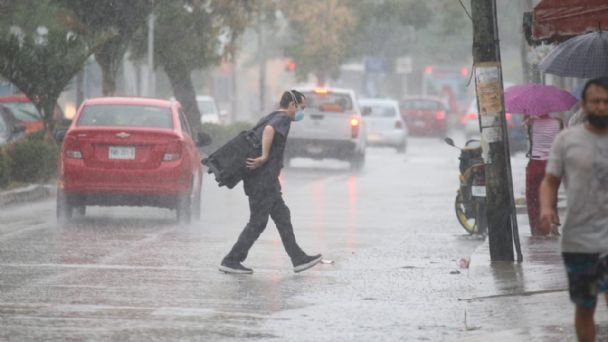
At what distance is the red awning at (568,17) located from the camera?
14.6m

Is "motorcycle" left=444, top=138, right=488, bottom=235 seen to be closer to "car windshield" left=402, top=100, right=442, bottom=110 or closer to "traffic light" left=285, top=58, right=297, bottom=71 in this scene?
"traffic light" left=285, top=58, right=297, bottom=71

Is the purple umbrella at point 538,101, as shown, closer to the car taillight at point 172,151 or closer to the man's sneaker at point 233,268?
the car taillight at point 172,151

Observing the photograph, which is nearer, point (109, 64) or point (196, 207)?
point (196, 207)

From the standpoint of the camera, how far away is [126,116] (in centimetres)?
2059

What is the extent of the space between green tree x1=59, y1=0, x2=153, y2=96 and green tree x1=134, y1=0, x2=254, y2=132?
3.58m

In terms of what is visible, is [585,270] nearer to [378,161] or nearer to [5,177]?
[5,177]

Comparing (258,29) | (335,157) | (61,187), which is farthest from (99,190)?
(258,29)

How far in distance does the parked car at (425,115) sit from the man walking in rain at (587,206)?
166 ft

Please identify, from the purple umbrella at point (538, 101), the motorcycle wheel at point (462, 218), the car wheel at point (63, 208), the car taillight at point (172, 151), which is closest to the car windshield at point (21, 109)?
the car wheel at point (63, 208)

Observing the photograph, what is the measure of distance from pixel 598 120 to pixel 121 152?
11.6 m

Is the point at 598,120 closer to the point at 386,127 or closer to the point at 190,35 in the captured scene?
the point at 190,35

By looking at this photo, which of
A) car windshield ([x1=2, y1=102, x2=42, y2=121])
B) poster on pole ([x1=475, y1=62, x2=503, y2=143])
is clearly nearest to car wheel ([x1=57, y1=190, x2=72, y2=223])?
poster on pole ([x1=475, y1=62, x2=503, y2=143])

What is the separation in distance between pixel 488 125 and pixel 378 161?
2728 cm

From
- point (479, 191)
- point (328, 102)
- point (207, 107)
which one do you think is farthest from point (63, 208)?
point (207, 107)
